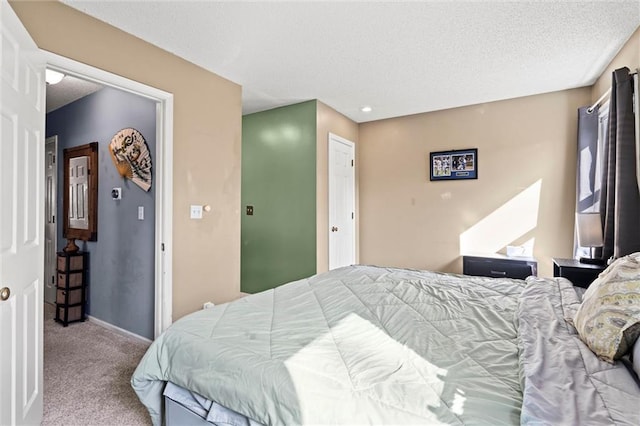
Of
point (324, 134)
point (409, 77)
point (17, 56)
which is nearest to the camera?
point (17, 56)

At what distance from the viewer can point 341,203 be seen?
14.6ft

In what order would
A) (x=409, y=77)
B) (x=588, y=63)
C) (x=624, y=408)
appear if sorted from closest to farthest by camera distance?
(x=624, y=408)
(x=588, y=63)
(x=409, y=77)

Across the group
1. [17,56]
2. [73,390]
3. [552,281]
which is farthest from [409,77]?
[73,390]

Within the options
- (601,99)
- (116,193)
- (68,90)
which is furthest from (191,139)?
(601,99)

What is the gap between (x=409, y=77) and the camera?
3236 millimetres

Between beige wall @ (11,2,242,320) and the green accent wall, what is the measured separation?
89 cm

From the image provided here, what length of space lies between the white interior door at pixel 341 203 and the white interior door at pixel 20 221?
295 centimetres

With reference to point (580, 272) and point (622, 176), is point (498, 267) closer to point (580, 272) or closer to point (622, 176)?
point (580, 272)

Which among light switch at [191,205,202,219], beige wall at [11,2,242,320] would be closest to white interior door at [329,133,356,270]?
beige wall at [11,2,242,320]

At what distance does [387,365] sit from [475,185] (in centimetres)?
354

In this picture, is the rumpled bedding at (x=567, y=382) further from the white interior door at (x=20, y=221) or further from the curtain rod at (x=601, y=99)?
the curtain rod at (x=601, y=99)

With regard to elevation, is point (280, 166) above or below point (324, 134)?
below

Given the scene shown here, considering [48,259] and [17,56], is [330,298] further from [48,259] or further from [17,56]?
[48,259]

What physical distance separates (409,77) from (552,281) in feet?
7.23
